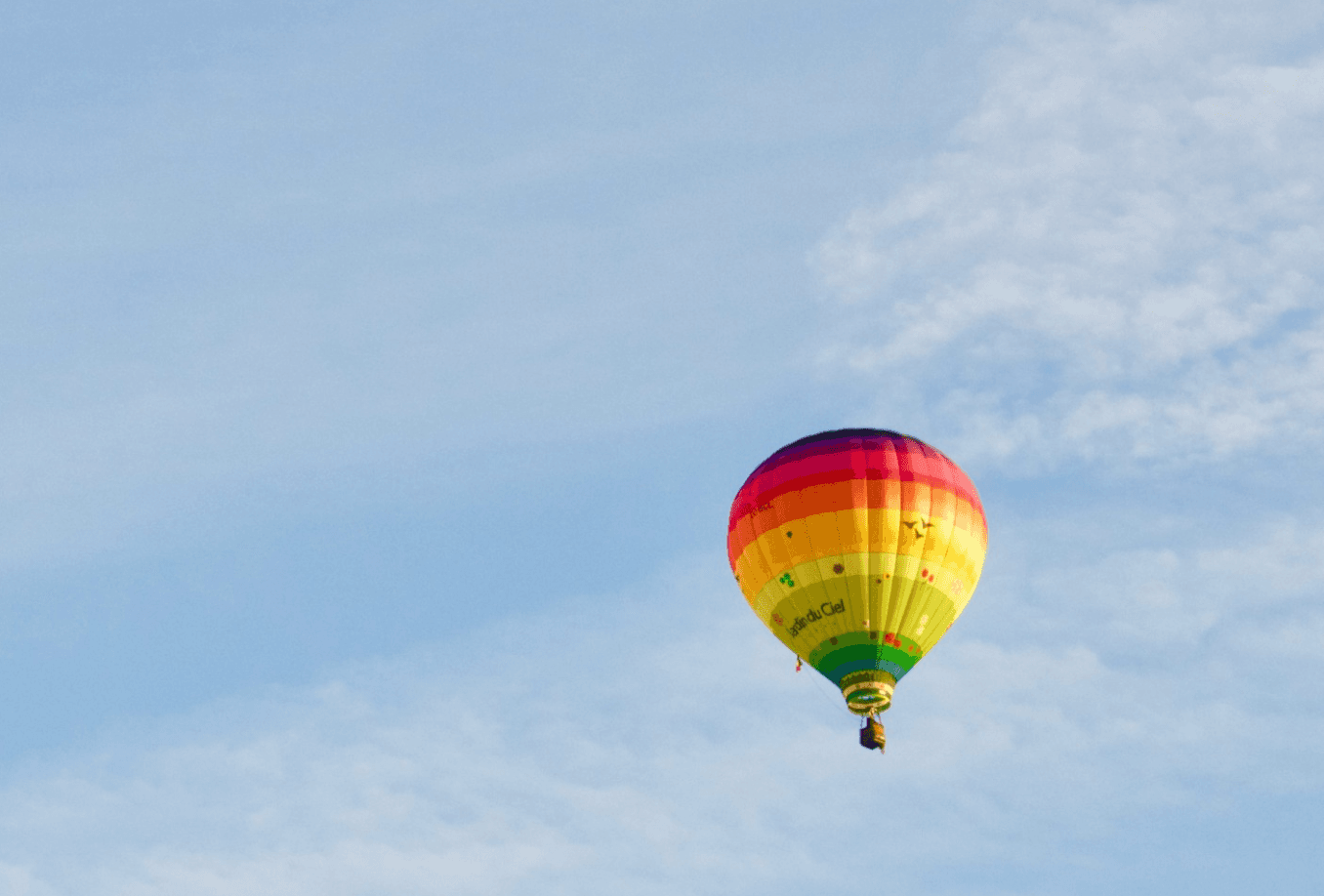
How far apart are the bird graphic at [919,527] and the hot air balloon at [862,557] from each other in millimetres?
25

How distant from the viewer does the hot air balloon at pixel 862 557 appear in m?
72.6

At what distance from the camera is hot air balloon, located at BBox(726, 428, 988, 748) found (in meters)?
72.6

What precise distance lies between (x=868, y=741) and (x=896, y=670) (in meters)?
1.97

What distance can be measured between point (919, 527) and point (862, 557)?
5.59ft

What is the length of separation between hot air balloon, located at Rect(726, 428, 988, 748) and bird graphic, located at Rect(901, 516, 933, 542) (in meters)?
0.03

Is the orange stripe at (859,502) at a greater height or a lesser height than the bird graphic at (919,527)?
greater

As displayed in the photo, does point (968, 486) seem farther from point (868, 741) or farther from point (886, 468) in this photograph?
point (868, 741)

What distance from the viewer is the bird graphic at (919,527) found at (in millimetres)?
72875

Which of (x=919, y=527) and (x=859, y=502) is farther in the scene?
(x=919, y=527)

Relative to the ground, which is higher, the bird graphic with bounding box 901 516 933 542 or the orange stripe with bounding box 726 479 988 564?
the orange stripe with bounding box 726 479 988 564

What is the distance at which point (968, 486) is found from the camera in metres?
75.0

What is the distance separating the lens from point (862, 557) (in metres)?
72.6

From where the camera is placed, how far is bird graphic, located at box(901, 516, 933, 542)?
7288 cm

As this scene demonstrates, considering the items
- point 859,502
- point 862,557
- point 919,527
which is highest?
point 859,502
